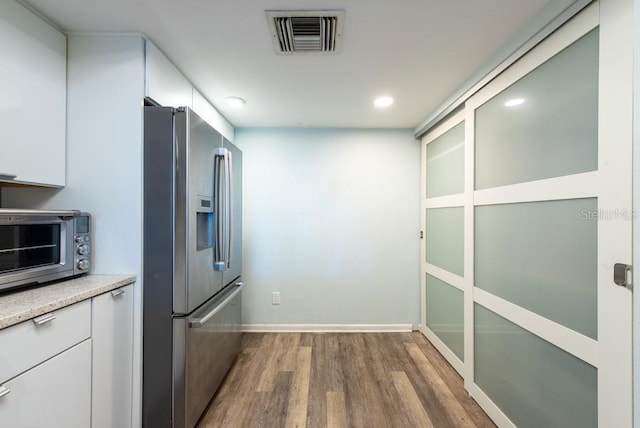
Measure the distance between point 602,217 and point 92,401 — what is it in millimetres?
2296

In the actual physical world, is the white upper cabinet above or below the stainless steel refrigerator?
above

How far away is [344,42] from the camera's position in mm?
1502

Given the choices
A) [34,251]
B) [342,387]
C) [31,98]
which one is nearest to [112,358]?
[34,251]

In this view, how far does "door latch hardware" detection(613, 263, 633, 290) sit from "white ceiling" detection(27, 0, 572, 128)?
1133 mm

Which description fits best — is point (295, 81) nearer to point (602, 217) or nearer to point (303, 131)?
point (303, 131)

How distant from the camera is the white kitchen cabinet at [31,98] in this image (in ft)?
3.92

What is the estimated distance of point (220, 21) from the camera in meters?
1.35

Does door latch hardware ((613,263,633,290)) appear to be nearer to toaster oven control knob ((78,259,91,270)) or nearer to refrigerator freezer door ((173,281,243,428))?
refrigerator freezer door ((173,281,243,428))

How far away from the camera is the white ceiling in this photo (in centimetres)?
126

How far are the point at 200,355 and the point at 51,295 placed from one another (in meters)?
0.83

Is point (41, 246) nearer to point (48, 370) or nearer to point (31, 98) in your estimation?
point (48, 370)

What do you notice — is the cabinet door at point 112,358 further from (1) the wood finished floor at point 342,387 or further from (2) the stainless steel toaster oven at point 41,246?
(1) the wood finished floor at point 342,387

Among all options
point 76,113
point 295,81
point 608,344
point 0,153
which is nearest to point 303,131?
point 295,81

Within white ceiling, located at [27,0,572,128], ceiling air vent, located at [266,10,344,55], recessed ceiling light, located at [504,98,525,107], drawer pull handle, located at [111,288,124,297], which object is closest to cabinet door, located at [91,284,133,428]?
drawer pull handle, located at [111,288,124,297]
